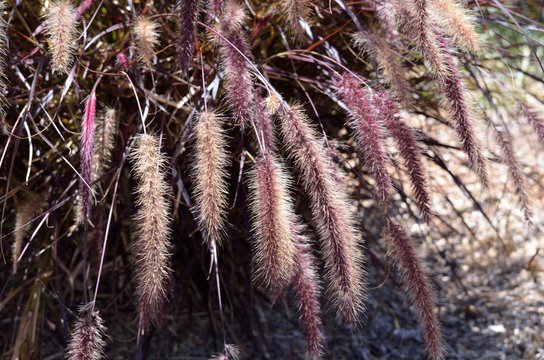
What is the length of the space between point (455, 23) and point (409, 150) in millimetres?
336

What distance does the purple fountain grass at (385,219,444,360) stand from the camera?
149 centimetres

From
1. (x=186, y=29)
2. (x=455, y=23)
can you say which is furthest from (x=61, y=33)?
A: (x=455, y=23)

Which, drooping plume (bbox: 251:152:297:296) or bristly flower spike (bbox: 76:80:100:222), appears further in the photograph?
bristly flower spike (bbox: 76:80:100:222)

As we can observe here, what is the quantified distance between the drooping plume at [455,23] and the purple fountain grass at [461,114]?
0.05 metres

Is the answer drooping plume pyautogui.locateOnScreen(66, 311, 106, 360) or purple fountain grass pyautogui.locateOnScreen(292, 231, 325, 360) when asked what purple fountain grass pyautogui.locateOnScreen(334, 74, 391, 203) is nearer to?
purple fountain grass pyautogui.locateOnScreen(292, 231, 325, 360)

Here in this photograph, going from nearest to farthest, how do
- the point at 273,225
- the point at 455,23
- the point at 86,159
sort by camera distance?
the point at 273,225 → the point at 86,159 → the point at 455,23

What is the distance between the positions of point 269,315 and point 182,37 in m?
1.50

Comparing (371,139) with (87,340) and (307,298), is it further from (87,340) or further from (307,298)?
(87,340)

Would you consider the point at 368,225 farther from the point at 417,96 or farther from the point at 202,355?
the point at 202,355

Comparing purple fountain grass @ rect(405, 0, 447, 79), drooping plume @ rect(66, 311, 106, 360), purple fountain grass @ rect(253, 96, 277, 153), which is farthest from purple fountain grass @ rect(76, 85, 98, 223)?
purple fountain grass @ rect(405, 0, 447, 79)

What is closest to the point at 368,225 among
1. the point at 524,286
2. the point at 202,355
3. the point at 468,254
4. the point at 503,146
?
the point at 468,254

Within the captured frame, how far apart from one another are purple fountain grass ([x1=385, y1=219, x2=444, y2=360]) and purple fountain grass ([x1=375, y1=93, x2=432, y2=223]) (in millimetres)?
98

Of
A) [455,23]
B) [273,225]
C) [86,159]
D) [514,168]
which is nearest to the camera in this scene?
[273,225]

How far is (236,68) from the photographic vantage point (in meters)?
1.46
